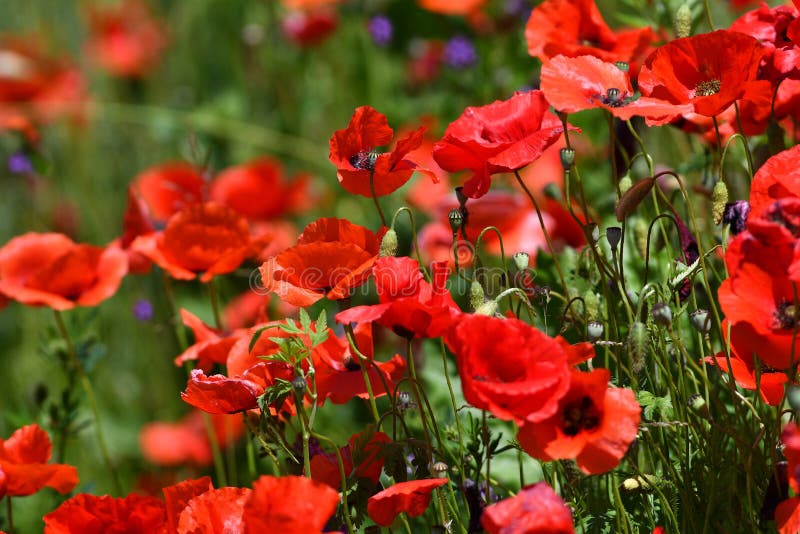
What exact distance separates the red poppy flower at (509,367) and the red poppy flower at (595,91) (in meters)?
0.25

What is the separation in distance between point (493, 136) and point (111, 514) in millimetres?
542

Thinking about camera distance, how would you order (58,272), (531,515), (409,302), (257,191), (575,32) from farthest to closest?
(257,191), (58,272), (575,32), (409,302), (531,515)

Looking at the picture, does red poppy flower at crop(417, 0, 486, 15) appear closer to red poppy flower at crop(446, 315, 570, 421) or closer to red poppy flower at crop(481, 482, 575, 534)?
red poppy flower at crop(446, 315, 570, 421)

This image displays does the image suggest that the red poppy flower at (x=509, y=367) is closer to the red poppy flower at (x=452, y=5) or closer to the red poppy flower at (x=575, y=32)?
the red poppy flower at (x=575, y=32)

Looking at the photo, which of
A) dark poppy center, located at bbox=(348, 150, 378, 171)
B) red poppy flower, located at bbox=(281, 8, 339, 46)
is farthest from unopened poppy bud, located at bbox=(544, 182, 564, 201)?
red poppy flower, located at bbox=(281, 8, 339, 46)

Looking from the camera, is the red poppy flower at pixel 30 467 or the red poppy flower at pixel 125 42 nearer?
the red poppy flower at pixel 30 467

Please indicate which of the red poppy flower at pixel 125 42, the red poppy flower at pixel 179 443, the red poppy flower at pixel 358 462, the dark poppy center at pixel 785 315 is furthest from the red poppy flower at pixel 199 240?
the red poppy flower at pixel 125 42

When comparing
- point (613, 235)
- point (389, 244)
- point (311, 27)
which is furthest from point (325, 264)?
point (311, 27)

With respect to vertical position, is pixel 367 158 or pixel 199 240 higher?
pixel 367 158

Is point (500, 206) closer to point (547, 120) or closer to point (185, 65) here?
point (547, 120)

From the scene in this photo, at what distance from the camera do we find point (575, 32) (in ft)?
4.48

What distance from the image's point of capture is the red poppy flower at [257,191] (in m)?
2.91

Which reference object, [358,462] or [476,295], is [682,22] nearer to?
[476,295]

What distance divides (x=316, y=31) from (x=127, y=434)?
4.25ft
